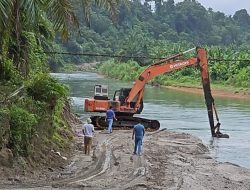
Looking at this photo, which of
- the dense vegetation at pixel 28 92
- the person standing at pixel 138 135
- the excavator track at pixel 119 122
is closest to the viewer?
the dense vegetation at pixel 28 92

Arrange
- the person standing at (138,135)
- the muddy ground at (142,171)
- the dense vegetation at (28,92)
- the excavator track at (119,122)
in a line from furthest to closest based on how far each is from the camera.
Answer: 1. the excavator track at (119,122)
2. the person standing at (138,135)
3. the muddy ground at (142,171)
4. the dense vegetation at (28,92)

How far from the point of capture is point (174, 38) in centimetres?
18000

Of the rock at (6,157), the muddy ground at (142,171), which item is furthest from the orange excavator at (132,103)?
the rock at (6,157)

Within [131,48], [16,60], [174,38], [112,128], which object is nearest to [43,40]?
[112,128]

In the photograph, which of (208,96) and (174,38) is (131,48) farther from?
(208,96)

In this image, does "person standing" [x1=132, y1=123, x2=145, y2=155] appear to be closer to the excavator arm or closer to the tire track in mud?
the tire track in mud

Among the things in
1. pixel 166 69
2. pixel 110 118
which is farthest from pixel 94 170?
pixel 166 69

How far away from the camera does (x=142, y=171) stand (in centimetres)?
1870

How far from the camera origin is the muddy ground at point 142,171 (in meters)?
16.1

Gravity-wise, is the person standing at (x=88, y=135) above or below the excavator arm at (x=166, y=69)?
below

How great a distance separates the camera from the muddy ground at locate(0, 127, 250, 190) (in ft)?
52.8

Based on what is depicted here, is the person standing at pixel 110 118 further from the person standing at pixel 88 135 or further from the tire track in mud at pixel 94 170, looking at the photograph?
the person standing at pixel 88 135

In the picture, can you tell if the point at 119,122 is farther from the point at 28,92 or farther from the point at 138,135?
the point at 28,92

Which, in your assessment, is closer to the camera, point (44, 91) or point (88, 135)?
point (44, 91)
